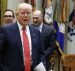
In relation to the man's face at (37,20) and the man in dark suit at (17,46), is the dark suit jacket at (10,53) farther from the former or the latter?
the man's face at (37,20)

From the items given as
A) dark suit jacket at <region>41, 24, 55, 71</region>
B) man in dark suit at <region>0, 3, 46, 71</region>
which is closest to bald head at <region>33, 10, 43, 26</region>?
dark suit jacket at <region>41, 24, 55, 71</region>

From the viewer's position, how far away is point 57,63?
679cm

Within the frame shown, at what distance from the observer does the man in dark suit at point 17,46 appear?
3.64 meters

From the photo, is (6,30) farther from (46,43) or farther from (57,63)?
(57,63)

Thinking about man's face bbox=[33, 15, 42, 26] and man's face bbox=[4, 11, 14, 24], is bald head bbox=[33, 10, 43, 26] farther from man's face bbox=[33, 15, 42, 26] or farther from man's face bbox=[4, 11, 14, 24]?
man's face bbox=[4, 11, 14, 24]

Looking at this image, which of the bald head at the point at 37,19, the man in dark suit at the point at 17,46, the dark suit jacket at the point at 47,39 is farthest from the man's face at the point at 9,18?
the man in dark suit at the point at 17,46

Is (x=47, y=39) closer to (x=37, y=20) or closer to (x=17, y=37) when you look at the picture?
(x=37, y=20)

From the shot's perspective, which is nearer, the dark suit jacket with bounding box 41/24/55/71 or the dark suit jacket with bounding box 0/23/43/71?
the dark suit jacket with bounding box 0/23/43/71

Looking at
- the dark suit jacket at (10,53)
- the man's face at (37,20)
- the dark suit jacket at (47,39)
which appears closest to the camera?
the dark suit jacket at (10,53)

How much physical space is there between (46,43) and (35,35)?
65.1 inches

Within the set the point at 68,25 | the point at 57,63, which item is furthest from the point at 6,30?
the point at 68,25

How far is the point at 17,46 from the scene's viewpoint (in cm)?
365

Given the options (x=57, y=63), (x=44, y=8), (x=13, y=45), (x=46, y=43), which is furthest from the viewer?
(x=44, y=8)

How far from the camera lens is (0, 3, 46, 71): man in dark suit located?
364 centimetres
